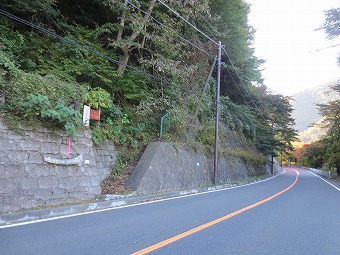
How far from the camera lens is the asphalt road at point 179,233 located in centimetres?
458

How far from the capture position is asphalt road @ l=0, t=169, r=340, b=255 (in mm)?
4578

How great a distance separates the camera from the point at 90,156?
9.87 meters

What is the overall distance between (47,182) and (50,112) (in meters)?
1.95

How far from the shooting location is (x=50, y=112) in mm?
8094

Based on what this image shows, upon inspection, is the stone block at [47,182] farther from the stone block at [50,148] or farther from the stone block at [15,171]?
the stone block at [50,148]

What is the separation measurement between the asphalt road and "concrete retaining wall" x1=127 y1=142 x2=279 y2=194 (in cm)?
326

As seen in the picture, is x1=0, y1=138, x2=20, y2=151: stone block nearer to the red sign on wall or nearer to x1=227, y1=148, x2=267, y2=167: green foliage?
the red sign on wall

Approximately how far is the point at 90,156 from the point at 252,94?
26734 mm

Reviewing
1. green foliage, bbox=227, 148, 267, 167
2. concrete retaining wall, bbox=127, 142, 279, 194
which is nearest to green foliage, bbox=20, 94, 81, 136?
concrete retaining wall, bbox=127, 142, 279, 194

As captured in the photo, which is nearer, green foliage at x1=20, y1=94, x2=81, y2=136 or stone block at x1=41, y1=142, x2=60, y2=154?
green foliage at x1=20, y1=94, x2=81, y2=136

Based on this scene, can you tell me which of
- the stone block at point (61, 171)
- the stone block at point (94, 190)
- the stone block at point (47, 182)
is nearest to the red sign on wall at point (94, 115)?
the stone block at point (61, 171)

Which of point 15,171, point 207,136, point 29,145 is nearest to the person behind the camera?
point 15,171

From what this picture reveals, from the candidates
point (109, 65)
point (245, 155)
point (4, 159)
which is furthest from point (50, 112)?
point (245, 155)

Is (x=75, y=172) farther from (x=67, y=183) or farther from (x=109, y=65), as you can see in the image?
(x=109, y=65)
